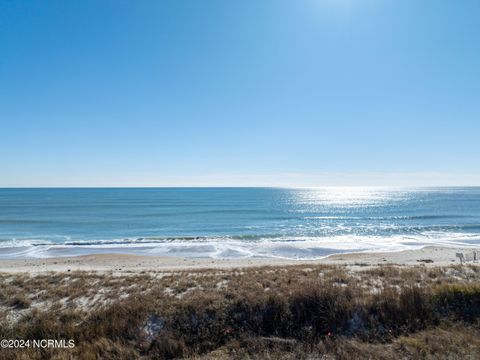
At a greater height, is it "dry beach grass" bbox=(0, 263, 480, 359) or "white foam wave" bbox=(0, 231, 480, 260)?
"dry beach grass" bbox=(0, 263, 480, 359)

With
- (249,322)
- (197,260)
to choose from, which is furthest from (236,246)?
(249,322)

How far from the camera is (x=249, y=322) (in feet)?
21.2

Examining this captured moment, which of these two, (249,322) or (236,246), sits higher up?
(249,322)

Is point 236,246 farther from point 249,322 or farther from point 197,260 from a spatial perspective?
point 249,322

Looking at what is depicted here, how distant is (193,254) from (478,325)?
67.7ft

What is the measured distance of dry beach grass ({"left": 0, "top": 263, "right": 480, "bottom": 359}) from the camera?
17.6ft

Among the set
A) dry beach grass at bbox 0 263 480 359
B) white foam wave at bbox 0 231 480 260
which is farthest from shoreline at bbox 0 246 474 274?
dry beach grass at bbox 0 263 480 359

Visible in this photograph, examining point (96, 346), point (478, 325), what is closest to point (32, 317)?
point (96, 346)

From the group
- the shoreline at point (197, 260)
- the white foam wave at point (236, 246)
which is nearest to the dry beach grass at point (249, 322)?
the shoreline at point (197, 260)

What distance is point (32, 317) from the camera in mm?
Result: 6930

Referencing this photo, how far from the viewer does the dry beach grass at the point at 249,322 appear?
5.37 metres

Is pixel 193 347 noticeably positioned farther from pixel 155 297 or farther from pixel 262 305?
pixel 155 297

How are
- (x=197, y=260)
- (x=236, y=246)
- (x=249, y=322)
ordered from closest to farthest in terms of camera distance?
(x=249, y=322) → (x=197, y=260) → (x=236, y=246)

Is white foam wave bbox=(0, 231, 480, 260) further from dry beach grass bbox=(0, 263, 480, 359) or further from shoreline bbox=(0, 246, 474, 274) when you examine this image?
dry beach grass bbox=(0, 263, 480, 359)
